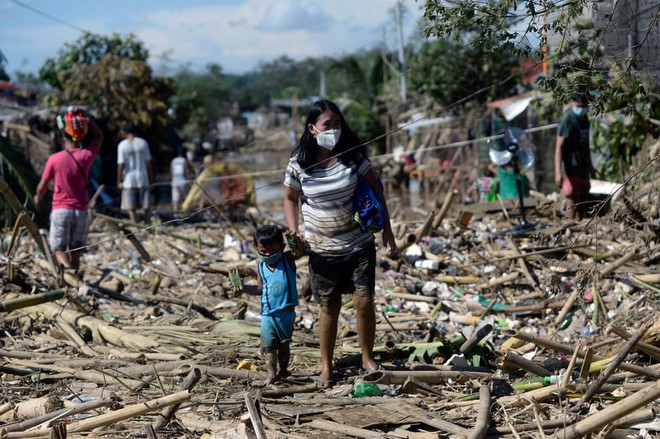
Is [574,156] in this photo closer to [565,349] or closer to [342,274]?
[565,349]

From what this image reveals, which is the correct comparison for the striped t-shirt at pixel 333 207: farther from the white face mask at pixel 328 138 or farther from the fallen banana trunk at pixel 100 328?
the fallen banana trunk at pixel 100 328

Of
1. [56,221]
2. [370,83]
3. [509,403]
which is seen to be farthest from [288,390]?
[370,83]

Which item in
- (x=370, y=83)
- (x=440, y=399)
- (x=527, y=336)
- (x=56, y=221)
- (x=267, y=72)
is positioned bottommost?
(x=440, y=399)

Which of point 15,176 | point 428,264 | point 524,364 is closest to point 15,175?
point 15,176

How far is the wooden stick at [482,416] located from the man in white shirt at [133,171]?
9.16 metres

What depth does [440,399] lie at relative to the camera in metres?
4.86

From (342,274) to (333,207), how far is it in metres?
0.44

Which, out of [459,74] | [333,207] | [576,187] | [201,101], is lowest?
[576,187]

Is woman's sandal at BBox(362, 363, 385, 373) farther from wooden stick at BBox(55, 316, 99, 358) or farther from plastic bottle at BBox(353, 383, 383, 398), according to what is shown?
wooden stick at BBox(55, 316, 99, 358)

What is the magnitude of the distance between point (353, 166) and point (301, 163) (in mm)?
336

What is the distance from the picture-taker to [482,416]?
4.09 meters

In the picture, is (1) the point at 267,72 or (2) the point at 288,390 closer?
(2) the point at 288,390

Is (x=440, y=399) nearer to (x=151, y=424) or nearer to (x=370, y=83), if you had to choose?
(x=151, y=424)

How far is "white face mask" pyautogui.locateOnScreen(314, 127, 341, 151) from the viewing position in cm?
518
